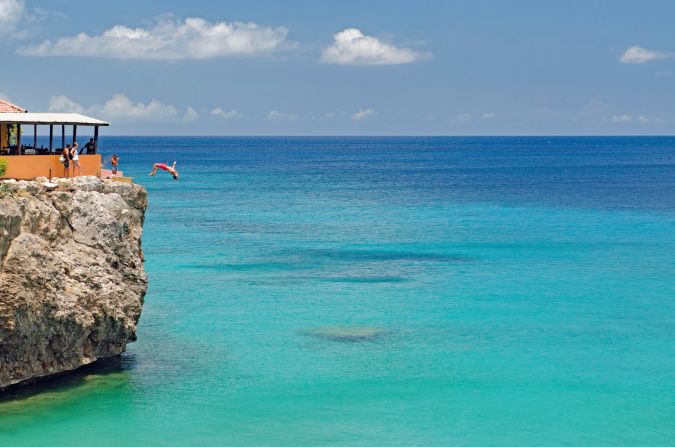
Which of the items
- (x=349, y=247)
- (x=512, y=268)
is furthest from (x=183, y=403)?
(x=349, y=247)

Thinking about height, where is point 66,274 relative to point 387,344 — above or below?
above

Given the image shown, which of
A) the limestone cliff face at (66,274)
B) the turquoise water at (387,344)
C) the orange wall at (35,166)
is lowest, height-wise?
the turquoise water at (387,344)

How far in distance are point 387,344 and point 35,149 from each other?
42.2ft

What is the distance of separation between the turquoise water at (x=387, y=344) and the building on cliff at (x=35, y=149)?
5803 millimetres

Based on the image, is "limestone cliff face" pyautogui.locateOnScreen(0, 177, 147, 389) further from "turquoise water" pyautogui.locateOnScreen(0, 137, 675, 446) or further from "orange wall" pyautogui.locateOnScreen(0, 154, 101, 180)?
"turquoise water" pyautogui.locateOnScreen(0, 137, 675, 446)

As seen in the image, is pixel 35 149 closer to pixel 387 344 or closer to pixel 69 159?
pixel 69 159

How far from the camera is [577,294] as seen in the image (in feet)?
135

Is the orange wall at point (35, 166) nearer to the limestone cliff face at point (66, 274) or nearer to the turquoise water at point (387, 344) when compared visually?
the limestone cliff face at point (66, 274)

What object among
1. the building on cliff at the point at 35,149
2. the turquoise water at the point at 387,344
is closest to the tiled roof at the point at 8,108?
the building on cliff at the point at 35,149

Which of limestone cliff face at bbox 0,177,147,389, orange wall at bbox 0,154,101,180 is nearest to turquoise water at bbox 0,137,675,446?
limestone cliff face at bbox 0,177,147,389

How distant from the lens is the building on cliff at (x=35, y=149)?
26750 mm

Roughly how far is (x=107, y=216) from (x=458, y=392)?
11004 millimetres

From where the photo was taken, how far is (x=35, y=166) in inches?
Result: 1067

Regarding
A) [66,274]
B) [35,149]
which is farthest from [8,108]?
[66,274]
